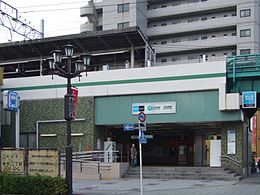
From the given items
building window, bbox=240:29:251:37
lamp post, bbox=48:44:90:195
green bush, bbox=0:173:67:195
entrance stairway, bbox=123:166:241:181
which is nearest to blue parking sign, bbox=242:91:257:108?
entrance stairway, bbox=123:166:241:181

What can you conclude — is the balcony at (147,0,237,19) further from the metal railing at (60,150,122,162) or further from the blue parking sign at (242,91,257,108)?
the metal railing at (60,150,122,162)

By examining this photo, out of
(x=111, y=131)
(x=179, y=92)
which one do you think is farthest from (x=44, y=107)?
(x=179, y=92)

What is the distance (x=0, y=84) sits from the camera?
98.8ft

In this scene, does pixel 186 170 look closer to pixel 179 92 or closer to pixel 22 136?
pixel 179 92

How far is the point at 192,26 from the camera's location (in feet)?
215

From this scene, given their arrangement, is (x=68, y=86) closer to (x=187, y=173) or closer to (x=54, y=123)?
(x=187, y=173)

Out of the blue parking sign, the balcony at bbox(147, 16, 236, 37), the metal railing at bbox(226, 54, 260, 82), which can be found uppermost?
the balcony at bbox(147, 16, 236, 37)

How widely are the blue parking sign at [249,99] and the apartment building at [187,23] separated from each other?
35.7 m

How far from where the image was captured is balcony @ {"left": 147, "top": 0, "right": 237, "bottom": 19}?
64.1 meters

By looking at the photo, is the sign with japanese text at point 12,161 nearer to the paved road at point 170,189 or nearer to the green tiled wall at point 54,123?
the paved road at point 170,189

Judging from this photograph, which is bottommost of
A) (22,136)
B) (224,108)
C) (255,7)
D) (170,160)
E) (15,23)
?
(170,160)

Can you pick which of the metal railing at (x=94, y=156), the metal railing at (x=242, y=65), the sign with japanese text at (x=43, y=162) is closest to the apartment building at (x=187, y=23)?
the metal railing at (x=94, y=156)

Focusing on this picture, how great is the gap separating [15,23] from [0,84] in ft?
17.6

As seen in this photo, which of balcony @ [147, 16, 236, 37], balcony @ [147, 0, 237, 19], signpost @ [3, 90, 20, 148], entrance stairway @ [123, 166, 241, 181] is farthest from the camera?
balcony @ [147, 0, 237, 19]
